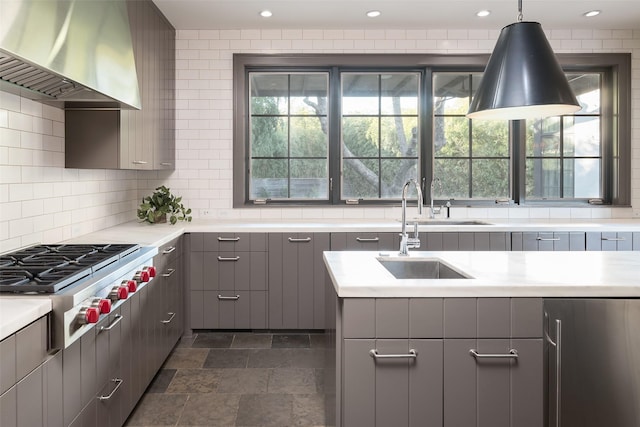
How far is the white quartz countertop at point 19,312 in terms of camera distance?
1422 millimetres

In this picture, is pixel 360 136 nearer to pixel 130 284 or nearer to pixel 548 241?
pixel 548 241

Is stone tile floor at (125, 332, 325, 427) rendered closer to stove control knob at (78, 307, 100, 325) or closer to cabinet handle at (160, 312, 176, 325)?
cabinet handle at (160, 312, 176, 325)

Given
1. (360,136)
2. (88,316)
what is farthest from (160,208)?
(88,316)

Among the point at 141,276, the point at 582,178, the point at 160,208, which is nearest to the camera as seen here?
the point at 141,276

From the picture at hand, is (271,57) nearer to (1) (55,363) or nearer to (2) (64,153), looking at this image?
(2) (64,153)

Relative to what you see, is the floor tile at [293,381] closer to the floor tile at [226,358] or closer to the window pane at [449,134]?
the floor tile at [226,358]

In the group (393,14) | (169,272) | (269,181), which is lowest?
(169,272)

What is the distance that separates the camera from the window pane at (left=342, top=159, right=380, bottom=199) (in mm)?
4785

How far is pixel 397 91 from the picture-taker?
475 centimetres

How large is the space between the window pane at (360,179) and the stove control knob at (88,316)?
10.4ft

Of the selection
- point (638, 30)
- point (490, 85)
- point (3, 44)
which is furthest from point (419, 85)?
point (3, 44)

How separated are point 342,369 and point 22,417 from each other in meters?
1.06

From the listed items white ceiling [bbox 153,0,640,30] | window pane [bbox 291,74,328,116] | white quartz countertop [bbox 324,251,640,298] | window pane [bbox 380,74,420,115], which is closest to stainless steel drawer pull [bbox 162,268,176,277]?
white quartz countertop [bbox 324,251,640,298]

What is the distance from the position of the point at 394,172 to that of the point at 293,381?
7.71ft
